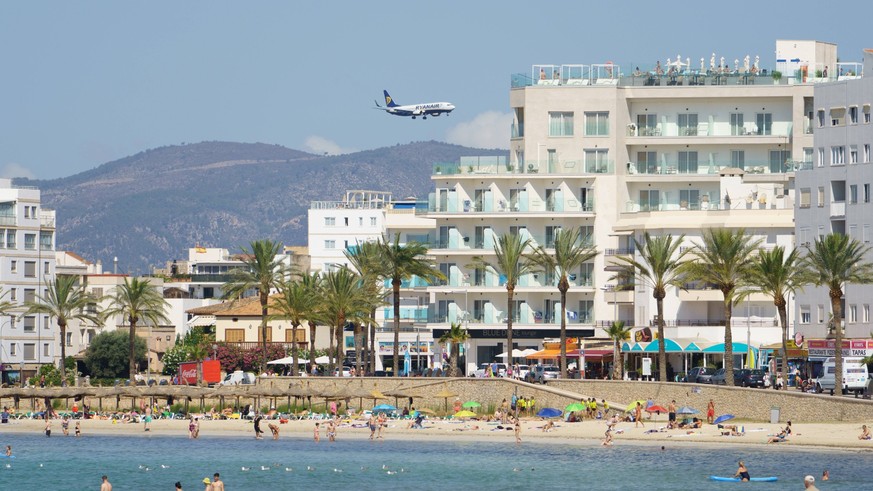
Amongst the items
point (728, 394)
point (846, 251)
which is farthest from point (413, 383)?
point (846, 251)

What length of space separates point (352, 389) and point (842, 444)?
37596mm

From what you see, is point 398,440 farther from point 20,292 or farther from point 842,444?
point 20,292

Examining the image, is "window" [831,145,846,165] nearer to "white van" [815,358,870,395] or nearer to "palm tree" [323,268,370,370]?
"white van" [815,358,870,395]

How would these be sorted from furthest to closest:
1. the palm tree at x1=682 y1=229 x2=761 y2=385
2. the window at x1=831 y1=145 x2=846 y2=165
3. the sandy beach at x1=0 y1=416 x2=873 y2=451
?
the window at x1=831 y1=145 x2=846 y2=165 < the palm tree at x1=682 y1=229 x2=761 y2=385 < the sandy beach at x1=0 y1=416 x2=873 y2=451

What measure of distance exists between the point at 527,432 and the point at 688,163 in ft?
114

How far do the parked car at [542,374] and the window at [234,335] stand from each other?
48.5 meters

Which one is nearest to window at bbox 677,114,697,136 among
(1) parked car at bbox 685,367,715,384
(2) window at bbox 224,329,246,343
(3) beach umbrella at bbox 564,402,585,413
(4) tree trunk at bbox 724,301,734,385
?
(1) parked car at bbox 685,367,715,384

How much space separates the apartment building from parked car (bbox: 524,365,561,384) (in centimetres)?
1566

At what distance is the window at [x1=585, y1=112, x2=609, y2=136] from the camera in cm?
11812

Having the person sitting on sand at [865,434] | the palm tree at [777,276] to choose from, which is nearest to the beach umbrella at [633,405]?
the palm tree at [777,276]

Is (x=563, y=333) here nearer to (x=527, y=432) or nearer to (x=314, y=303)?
(x=527, y=432)

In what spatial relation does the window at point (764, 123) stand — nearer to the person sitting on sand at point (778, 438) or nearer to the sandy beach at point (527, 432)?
the sandy beach at point (527, 432)

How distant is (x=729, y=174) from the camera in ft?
375

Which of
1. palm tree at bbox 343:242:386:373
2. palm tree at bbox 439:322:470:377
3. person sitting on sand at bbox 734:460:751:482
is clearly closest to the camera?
person sitting on sand at bbox 734:460:751:482
